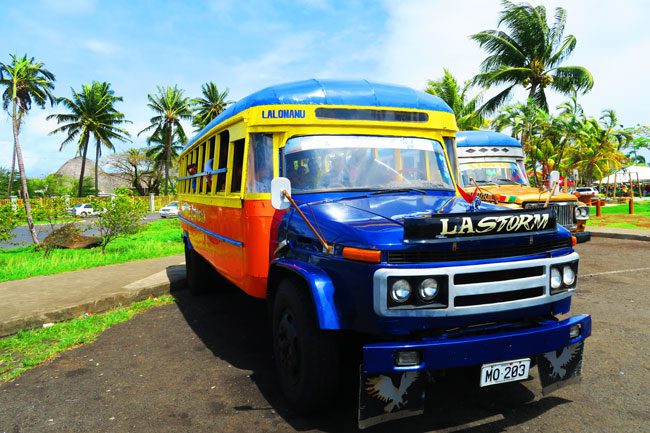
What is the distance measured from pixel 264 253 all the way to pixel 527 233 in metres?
2.19

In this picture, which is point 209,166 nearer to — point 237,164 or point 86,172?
point 237,164

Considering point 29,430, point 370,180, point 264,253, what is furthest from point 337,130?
point 29,430

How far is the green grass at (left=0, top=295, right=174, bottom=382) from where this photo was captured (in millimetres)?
4980

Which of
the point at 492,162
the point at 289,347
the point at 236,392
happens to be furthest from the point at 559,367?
the point at 492,162

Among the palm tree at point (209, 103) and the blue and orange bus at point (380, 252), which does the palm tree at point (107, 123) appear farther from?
the blue and orange bus at point (380, 252)

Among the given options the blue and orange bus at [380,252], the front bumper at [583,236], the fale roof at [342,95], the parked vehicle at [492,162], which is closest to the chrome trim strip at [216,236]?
the blue and orange bus at [380,252]

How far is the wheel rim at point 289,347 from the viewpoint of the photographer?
Result: 3.52m

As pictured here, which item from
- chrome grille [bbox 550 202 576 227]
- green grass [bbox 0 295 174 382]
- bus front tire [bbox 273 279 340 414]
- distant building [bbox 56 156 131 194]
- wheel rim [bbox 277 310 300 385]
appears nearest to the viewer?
bus front tire [bbox 273 279 340 414]

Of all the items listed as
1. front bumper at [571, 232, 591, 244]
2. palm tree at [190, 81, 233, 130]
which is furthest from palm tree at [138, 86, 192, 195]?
front bumper at [571, 232, 591, 244]

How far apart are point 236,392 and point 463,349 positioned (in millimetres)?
2053

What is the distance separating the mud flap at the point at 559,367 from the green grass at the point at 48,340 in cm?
467

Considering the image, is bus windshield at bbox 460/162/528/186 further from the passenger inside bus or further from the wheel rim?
the wheel rim

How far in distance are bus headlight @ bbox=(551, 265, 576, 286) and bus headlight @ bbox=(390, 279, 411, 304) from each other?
1.24 meters

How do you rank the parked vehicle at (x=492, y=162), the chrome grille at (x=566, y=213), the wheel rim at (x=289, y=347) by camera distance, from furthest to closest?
the parked vehicle at (x=492, y=162) → the chrome grille at (x=566, y=213) → the wheel rim at (x=289, y=347)
